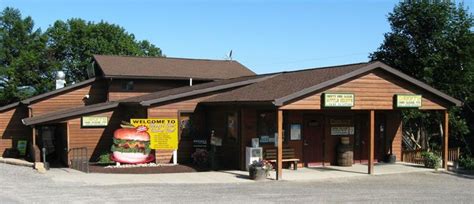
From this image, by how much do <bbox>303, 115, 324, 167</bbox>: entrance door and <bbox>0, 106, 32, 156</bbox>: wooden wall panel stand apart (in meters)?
14.4

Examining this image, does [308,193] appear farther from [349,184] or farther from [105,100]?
[105,100]

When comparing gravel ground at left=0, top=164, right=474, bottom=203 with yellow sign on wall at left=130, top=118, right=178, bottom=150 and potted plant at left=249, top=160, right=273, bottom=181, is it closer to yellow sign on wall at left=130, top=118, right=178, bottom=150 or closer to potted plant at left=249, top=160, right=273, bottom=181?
potted plant at left=249, top=160, right=273, bottom=181

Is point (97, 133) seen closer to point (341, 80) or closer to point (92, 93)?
point (92, 93)

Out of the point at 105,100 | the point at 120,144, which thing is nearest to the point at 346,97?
the point at 120,144

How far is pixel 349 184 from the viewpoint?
16359 mm

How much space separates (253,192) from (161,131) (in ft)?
23.4

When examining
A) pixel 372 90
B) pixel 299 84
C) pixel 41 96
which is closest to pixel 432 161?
pixel 372 90

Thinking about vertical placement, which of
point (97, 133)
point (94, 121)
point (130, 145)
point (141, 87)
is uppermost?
point (141, 87)

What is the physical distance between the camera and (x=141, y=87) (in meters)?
27.8

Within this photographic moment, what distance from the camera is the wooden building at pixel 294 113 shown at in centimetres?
1855

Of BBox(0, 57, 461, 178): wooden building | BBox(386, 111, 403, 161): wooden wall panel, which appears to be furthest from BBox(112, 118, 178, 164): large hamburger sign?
BBox(386, 111, 403, 161): wooden wall panel

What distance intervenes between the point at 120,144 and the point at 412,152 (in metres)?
12.2

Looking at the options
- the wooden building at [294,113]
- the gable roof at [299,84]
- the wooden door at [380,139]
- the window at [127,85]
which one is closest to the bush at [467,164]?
the wooden building at [294,113]

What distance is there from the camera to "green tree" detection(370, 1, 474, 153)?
2452cm
